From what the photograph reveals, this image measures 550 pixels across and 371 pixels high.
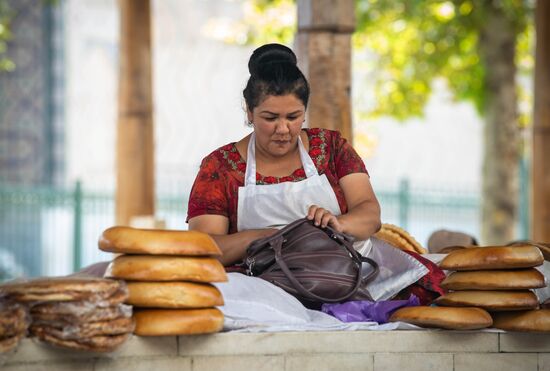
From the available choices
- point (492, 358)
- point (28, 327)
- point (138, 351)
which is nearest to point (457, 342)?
point (492, 358)

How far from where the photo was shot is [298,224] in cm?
504

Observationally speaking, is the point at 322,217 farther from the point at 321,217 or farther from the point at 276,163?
the point at 276,163

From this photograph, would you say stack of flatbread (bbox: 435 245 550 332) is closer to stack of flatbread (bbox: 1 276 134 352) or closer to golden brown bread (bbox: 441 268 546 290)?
golden brown bread (bbox: 441 268 546 290)

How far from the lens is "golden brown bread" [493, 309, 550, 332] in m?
4.76

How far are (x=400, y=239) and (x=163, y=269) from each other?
2282 millimetres

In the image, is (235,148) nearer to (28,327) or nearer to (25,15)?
(28,327)

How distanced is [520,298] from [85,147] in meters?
17.8

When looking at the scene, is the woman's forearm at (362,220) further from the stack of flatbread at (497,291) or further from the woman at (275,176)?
the stack of flatbread at (497,291)

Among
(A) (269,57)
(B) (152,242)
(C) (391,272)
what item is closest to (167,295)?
(B) (152,242)

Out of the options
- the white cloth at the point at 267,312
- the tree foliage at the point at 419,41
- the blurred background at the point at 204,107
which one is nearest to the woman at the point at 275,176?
the white cloth at the point at 267,312

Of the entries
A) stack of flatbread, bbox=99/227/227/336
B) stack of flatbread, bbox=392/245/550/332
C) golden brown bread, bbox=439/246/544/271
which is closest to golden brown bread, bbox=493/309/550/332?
stack of flatbread, bbox=392/245/550/332

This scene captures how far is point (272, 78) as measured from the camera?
5.26 m

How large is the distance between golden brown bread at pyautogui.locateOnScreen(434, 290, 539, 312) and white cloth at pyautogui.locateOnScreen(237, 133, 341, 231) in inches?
33.3

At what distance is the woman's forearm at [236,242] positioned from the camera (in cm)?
511
